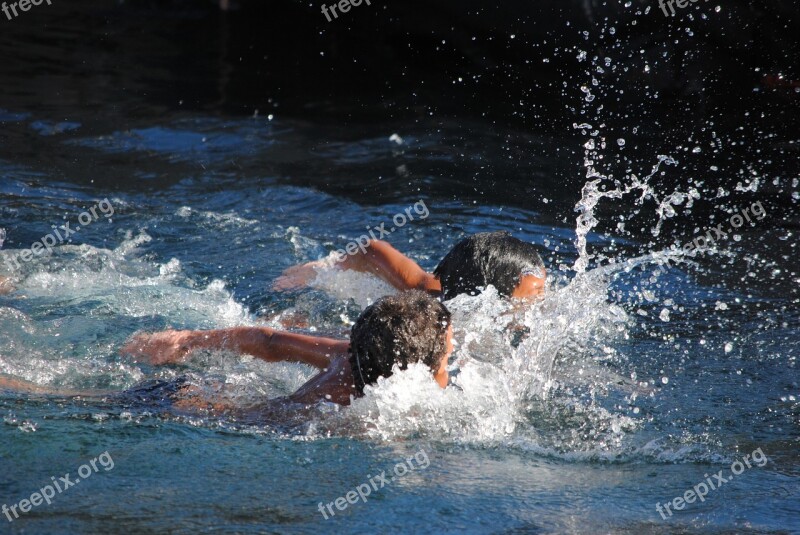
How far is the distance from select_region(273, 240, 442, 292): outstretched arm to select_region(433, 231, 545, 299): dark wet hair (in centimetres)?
23

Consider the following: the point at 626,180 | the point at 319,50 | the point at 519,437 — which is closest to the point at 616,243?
the point at 626,180

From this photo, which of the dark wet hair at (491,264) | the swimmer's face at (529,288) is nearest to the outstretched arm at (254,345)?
the dark wet hair at (491,264)

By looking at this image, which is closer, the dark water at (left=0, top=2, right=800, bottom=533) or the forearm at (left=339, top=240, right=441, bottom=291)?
the dark water at (left=0, top=2, right=800, bottom=533)

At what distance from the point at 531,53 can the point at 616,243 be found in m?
4.89

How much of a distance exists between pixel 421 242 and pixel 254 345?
9.06ft

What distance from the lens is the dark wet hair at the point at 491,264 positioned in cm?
465

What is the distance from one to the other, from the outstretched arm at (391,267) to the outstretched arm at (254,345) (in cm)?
104

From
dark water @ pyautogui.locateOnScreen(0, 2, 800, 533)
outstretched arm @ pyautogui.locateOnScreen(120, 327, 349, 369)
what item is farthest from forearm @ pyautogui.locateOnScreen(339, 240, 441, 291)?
outstretched arm @ pyautogui.locateOnScreen(120, 327, 349, 369)

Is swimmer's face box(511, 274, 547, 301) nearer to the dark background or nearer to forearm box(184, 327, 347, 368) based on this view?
forearm box(184, 327, 347, 368)

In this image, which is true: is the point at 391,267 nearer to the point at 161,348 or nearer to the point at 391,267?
the point at 391,267

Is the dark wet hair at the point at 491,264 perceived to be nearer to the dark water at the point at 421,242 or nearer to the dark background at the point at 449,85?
the dark water at the point at 421,242

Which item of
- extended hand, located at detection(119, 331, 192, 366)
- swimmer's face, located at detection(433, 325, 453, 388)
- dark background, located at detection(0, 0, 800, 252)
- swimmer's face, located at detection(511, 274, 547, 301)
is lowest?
extended hand, located at detection(119, 331, 192, 366)

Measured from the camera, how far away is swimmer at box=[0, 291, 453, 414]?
3656 millimetres

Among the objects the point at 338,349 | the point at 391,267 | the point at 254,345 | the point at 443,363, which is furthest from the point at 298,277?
the point at 443,363
